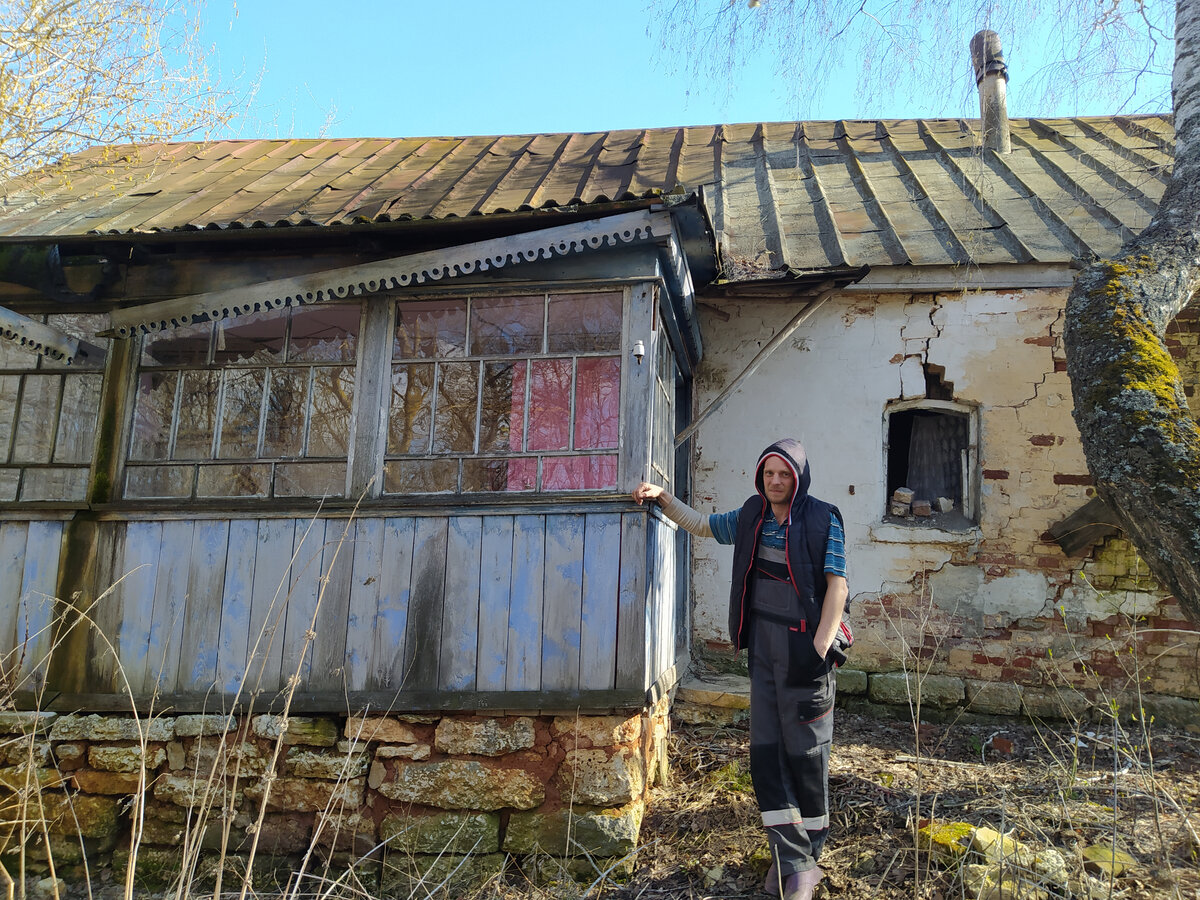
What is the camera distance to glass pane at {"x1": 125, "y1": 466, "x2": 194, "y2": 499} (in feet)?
15.2

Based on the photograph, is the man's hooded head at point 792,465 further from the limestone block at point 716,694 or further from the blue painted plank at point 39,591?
the blue painted plank at point 39,591

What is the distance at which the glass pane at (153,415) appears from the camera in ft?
15.6

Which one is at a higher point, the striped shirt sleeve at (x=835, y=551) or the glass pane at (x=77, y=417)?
the glass pane at (x=77, y=417)

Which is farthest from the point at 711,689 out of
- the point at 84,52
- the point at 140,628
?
the point at 84,52

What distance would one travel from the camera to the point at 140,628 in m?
4.46

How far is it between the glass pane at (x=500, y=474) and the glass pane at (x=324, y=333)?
1.05m

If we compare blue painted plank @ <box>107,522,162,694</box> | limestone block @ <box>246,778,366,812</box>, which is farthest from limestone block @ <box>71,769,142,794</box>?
limestone block @ <box>246,778,366,812</box>

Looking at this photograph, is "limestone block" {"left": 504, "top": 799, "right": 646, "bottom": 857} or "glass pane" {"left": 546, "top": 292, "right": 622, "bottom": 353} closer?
"limestone block" {"left": 504, "top": 799, "right": 646, "bottom": 857}

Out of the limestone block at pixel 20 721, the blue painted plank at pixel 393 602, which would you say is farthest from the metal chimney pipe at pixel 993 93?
the limestone block at pixel 20 721

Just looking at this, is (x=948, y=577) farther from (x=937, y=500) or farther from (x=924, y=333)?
(x=924, y=333)

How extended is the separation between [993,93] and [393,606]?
8.24 m

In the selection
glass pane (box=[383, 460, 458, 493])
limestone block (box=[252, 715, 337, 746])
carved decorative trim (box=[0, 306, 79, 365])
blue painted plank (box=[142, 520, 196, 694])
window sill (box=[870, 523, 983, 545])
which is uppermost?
carved decorative trim (box=[0, 306, 79, 365])

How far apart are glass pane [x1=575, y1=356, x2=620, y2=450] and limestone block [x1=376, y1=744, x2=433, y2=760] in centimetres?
179

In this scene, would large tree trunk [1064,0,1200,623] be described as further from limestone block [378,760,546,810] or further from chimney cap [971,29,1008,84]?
chimney cap [971,29,1008,84]
